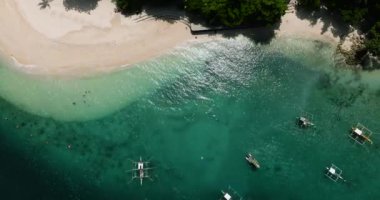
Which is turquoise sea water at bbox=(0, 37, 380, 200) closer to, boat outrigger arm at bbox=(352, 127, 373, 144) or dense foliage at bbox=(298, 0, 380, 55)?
boat outrigger arm at bbox=(352, 127, 373, 144)

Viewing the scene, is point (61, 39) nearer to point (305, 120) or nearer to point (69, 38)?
point (69, 38)

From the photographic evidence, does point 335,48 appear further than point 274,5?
Yes

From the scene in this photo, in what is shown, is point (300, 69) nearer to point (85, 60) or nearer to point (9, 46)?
point (85, 60)

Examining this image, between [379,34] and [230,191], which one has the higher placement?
[379,34]

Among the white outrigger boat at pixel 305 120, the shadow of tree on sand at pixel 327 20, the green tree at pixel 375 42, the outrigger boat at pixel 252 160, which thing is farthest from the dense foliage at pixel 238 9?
the outrigger boat at pixel 252 160

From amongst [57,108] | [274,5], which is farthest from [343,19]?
[57,108]

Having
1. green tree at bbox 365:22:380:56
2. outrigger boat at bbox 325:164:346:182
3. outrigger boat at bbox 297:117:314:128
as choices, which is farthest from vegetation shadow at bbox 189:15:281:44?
outrigger boat at bbox 325:164:346:182

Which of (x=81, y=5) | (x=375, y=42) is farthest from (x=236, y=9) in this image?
(x=81, y=5)
